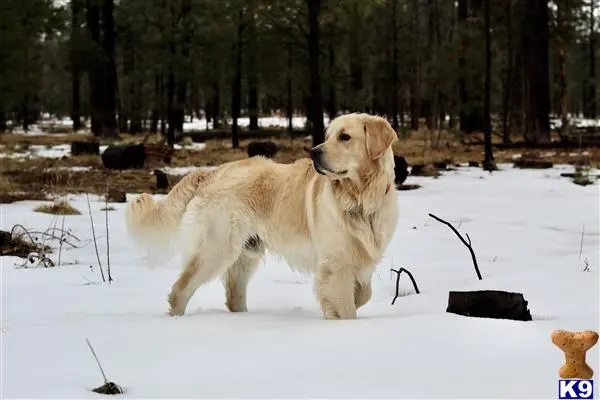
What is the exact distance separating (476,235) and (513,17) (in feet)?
52.1

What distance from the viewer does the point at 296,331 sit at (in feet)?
11.8

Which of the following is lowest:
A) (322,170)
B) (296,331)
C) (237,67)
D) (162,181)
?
(296,331)

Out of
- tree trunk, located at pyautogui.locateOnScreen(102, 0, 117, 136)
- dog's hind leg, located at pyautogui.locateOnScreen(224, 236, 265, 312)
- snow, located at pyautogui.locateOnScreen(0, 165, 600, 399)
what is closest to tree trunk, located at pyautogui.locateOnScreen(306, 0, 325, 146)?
snow, located at pyautogui.locateOnScreen(0, 165, 600, 399)

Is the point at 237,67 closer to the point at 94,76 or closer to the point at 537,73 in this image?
the point at 94,76

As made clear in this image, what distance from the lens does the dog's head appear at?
4199 millimetres

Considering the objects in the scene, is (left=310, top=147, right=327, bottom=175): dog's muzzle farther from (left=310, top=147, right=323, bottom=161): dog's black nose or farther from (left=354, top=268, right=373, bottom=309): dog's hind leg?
(left=354, top=268, right=373, bottom=309): dog's hind leg

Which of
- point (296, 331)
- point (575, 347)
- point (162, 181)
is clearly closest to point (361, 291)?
point (296, 331)

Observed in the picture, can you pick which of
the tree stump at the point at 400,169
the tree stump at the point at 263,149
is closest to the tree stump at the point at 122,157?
the tree stump at the point at 263,149

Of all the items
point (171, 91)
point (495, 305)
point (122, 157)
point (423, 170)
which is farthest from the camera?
point (171, 91)

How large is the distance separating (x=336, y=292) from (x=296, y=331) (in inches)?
27.3

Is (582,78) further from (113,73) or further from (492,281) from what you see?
(492,281)

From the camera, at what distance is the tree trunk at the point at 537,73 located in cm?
1970

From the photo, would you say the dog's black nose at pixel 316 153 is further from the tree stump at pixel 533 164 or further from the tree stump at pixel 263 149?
the tree stump at pixel 263 149

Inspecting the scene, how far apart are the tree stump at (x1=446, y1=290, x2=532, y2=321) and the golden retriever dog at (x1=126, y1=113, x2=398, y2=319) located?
0.65 m
